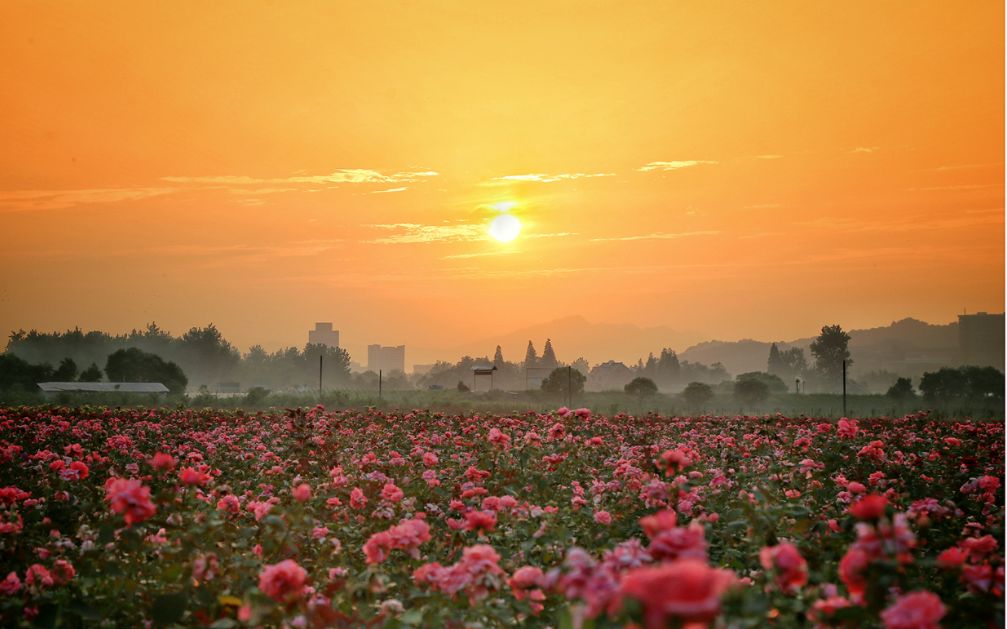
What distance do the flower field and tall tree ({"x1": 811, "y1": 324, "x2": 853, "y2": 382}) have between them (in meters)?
91.0

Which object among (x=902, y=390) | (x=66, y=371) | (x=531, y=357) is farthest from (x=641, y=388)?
(x=531, y=357)

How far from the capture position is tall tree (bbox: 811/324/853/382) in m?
96.9

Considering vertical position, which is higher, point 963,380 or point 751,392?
point 963,380

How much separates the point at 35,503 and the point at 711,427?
32.9 ft

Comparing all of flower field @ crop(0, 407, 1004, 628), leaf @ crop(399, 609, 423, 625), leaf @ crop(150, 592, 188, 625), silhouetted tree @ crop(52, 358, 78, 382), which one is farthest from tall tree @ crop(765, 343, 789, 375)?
leaf @ crop(399, 609, 423, 625)

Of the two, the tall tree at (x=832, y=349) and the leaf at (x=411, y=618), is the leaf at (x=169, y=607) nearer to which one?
the leaf at (x=411, y=618)

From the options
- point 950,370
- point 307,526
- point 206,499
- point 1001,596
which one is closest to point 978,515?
point 1001,596

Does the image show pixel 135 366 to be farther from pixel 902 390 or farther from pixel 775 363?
pixel 775 363

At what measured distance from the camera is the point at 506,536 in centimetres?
588

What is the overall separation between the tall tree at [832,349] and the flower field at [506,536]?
298ft

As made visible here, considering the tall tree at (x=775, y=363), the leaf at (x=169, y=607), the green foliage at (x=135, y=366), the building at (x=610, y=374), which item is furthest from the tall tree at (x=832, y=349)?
the leaf at (x=169, y=607)

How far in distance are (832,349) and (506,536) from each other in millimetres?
101632

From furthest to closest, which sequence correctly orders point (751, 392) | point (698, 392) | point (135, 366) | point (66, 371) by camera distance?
1. point (135, 366)
2. point (66, 371)
3. point (751, 392)
4. point (698, 392)

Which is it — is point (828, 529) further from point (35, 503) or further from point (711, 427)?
point (711, 427)
